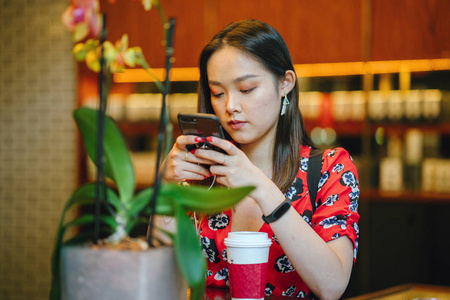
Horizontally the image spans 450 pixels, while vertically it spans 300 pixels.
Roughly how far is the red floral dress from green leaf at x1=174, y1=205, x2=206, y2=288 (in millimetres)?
821

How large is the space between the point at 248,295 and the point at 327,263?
0.98 ft

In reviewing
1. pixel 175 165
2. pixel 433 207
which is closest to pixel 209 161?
pixel 175 165

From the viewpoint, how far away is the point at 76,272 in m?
0.71

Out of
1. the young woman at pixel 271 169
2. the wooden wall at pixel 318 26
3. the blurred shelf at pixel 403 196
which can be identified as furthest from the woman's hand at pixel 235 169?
the wooden wall at pixel 318 26

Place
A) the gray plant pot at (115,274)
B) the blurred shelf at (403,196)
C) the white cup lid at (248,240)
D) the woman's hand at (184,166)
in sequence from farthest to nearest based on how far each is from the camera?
the blurred shelf at (403,196) → the woman's hand at (184,166) → the white cup lid at (248,240) → the gray plant pot at (115,274)

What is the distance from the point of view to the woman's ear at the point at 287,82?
1.76 meters

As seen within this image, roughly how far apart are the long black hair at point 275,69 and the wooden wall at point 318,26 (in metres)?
2.16

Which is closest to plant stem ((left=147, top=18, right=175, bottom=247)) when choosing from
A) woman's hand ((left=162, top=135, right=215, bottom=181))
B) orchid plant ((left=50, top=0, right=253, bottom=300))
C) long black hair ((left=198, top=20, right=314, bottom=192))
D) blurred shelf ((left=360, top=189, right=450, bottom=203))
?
orchid plant ((left=50, top=0, right=253, bottom=300))

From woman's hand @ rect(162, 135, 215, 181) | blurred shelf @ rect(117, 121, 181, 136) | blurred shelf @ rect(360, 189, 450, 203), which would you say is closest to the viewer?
woman's hand @ rect(162, 135, 215, 181)

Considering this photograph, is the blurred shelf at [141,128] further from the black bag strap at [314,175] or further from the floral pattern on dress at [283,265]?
the floral pattern on dress at [283,265]

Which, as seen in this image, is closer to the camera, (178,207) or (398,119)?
(178,207)

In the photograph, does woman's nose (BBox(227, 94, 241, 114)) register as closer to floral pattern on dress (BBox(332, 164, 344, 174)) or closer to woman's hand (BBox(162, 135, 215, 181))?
woman's hand (BBox(162, 135, 215, 181))

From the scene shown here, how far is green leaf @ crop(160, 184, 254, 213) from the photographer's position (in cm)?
76

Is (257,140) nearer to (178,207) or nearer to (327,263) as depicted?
(327,263)
